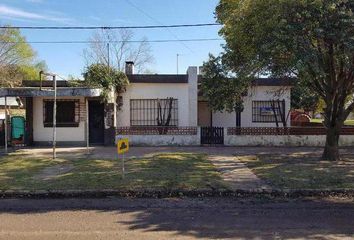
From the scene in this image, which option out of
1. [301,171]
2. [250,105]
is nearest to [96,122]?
[250,105]

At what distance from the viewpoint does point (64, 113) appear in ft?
69.8

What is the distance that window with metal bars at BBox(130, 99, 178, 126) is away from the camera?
73.3 feet

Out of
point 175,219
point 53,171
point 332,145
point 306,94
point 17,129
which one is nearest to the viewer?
point 175,219

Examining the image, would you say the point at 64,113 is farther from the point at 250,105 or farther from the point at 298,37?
the point at 298,37

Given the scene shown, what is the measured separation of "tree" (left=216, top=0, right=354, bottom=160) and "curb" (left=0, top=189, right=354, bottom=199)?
349cm

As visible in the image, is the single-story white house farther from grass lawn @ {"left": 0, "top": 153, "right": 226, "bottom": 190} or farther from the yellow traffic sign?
the yellow traffic sign

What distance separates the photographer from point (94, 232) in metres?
6.83

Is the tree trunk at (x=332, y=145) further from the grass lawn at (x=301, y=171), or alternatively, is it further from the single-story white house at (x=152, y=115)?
the single-story white house at (x=152, y=115)

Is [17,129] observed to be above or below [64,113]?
below

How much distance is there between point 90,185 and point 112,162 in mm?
4097

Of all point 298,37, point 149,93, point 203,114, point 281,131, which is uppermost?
point 298,37

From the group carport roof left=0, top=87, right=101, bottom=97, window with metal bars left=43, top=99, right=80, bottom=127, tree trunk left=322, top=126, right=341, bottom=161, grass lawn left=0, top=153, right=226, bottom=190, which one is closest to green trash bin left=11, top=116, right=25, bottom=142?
window with metal bars left=43, top=99, right=80, bottom=127

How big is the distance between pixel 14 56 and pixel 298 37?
44.8 metres

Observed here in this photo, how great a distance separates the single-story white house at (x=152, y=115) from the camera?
69.3 ft
